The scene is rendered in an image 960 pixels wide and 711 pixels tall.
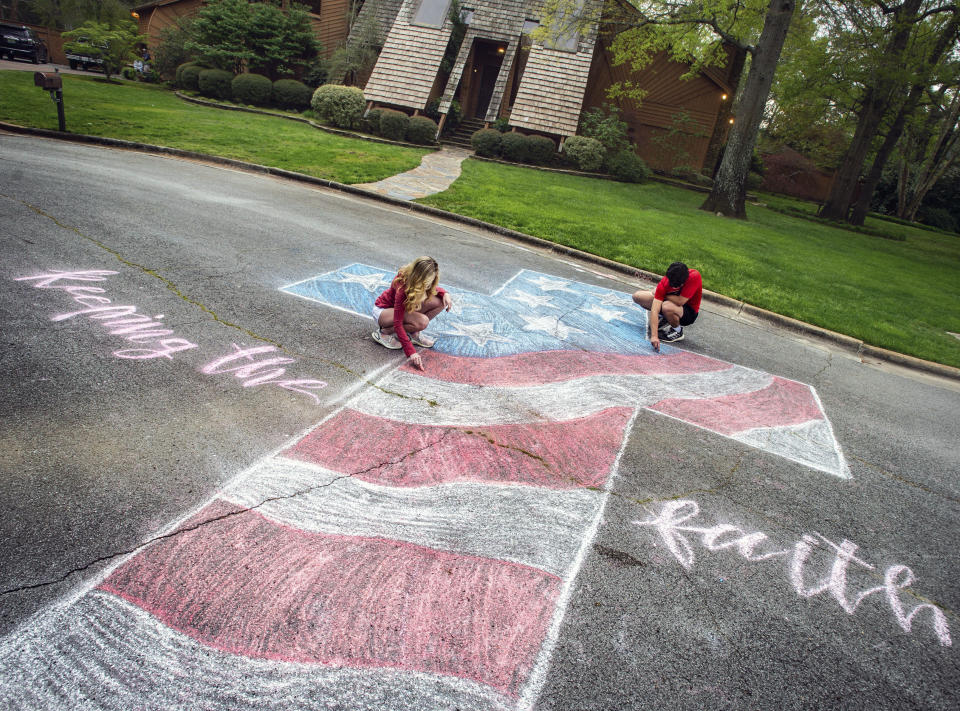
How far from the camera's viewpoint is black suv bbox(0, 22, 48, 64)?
88.6 ft

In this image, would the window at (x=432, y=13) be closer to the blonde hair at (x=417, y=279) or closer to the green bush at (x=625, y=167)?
the green bush at (x=625, y=167)

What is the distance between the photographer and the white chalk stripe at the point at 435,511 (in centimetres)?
289

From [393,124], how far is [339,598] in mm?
19840

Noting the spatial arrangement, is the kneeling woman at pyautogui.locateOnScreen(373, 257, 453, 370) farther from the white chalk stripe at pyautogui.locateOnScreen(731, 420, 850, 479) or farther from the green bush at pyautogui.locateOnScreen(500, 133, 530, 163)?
the green bush at pyautogui.locateOnScreen(500, 133, 530, 163)

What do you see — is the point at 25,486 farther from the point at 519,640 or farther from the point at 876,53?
the point at 876,53

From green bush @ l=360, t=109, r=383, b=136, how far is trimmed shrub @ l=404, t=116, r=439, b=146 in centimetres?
133

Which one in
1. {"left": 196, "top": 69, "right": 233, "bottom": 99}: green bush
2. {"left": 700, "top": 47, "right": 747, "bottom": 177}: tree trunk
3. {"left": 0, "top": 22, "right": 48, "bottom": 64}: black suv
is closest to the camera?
{"left": 196, "top": 69, "right": 233, "bottom": 99}: green bush

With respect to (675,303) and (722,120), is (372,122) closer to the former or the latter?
(675,303)

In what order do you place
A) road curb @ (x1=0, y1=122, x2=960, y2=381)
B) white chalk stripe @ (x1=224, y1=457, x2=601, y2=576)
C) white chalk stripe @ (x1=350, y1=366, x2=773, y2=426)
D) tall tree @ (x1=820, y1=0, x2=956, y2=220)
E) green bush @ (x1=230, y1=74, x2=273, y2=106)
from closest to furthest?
white chalk stripe @ (x1=224, y1=457, x2=601, y2=576) → white chalk stripe @ (x1=350, y1=366, x2=773, y2=426) → road curb @ (x1=0, y1=122, x2=960, y2=381) → tall tree @ (x1=820, y1=0, x2=956, y2=220) → green bush @ (x1=230, y1=74, x2=273, y2=106)

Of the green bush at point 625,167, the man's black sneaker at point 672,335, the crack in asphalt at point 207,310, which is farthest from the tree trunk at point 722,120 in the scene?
the crack in asphalt at point 207,310

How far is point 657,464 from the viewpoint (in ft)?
12.9

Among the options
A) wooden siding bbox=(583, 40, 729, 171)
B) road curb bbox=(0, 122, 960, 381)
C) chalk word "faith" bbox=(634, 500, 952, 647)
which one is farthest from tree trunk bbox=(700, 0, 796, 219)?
chalk word "faith" bbox=(634, 500, 952, 647)

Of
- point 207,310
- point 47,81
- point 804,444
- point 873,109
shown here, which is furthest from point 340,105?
point 873,109

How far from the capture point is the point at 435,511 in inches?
122
